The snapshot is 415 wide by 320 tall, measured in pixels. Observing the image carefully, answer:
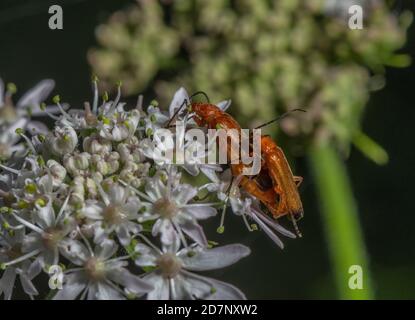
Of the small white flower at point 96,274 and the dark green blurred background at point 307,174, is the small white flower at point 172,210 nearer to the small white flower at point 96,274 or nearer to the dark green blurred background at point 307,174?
the small white flower at point 96,274

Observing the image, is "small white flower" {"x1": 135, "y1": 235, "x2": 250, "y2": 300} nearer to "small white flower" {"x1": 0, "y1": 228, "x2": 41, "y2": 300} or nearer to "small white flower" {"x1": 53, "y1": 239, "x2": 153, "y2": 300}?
"small white flower" {"x1": 53, "y1": 239, "x2": 153, "y2": 300}

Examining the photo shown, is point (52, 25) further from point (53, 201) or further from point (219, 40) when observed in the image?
point (53, 201)

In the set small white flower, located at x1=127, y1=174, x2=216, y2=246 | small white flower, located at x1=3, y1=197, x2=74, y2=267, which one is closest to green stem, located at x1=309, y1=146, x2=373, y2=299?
small white flower, located at x1=127, y1=174, x2=216, y2=246

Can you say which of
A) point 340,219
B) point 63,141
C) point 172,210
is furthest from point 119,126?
point 340,219

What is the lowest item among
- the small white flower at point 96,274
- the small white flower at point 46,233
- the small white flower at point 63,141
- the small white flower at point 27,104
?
the small white flower at point 96,274

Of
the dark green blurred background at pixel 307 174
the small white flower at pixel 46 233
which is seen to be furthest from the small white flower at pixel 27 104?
the small white flower at pixel 46 233

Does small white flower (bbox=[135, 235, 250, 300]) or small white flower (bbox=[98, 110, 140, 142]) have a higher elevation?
small white flower (bbox=[98, 110, 140, 142])

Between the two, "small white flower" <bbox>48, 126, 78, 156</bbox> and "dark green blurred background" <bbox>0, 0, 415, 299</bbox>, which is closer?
"small white flower" <bbox>48, 126, 78, 156</bbox>
